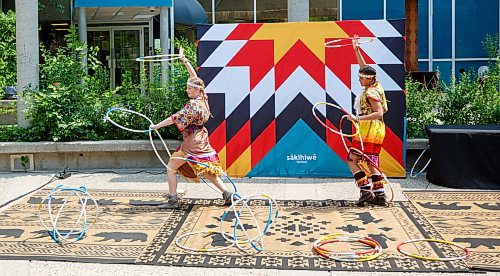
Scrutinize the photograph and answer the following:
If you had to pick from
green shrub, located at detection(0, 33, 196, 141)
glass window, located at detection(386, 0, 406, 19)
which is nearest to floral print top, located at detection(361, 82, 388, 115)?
green shrub, located at detection(0, 33, 196, 141)

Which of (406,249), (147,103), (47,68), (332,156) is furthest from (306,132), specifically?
(47,68)

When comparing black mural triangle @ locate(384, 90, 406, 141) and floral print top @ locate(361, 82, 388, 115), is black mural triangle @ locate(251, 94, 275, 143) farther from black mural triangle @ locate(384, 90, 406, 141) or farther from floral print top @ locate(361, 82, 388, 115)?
floral print top @ locate(361, 82, 388, 115)

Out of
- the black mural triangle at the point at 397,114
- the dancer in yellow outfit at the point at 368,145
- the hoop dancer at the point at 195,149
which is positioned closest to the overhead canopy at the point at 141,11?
the black mural triangle at the point at 397,114

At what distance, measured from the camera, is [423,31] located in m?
21.2

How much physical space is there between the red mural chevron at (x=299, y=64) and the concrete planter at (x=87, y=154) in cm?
204

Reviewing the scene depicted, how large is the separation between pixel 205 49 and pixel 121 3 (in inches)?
292

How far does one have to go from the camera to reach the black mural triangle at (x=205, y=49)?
398 inches

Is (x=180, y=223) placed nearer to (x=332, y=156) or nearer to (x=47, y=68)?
(x=332, y=156)

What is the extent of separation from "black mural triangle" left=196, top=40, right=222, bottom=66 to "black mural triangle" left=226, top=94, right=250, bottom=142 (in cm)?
90

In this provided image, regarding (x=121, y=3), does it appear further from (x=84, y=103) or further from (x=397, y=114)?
(x=397, y=114)

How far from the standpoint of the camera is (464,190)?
9055mm

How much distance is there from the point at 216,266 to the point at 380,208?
293 cm

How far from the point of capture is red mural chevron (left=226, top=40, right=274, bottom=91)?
33.1 feet

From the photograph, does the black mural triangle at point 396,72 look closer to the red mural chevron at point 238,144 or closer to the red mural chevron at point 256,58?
the red mural chevron at point 256,58
